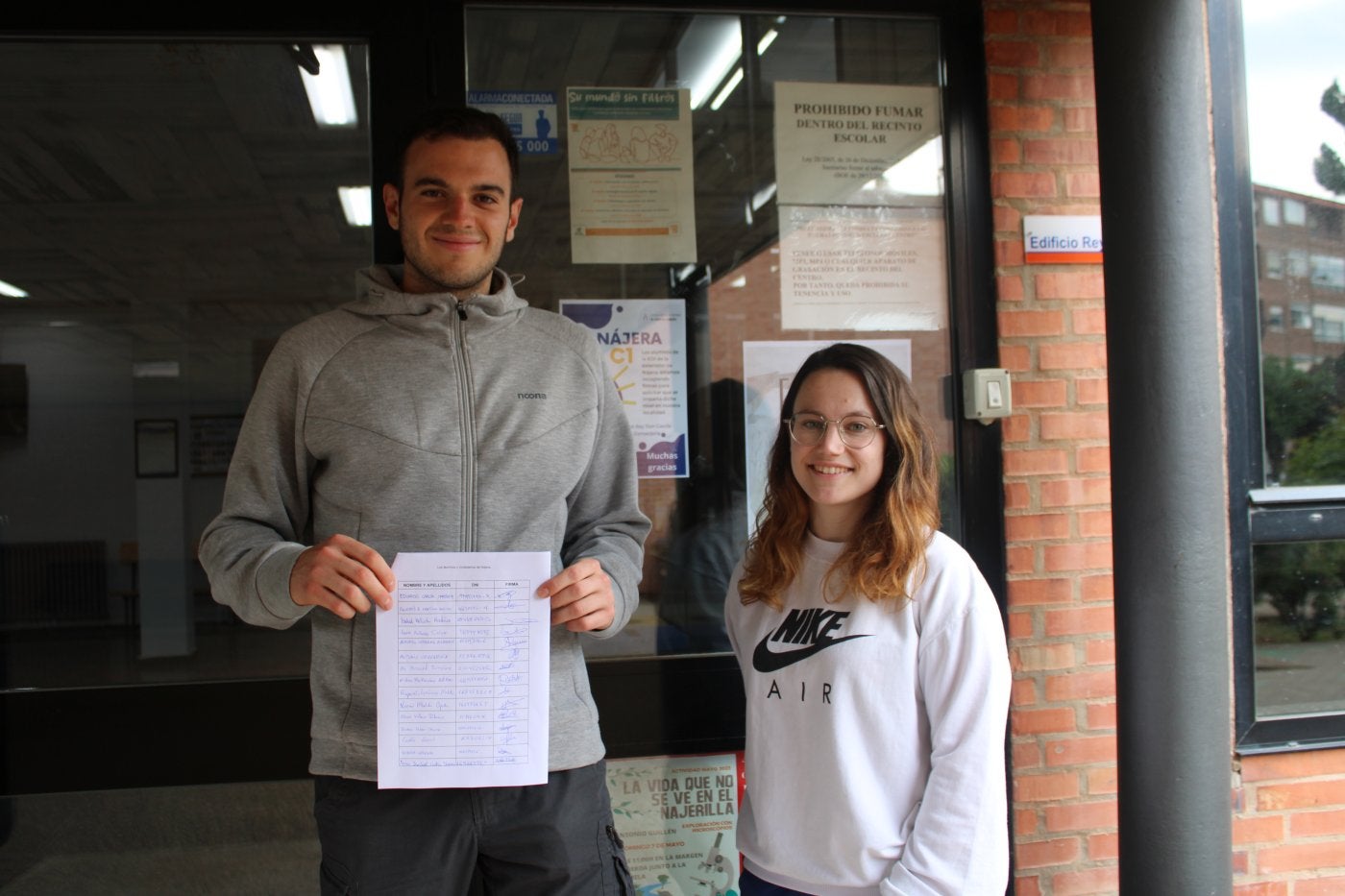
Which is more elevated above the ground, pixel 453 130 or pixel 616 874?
pixel 453 130

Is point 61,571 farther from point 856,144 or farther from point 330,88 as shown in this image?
point 856,144

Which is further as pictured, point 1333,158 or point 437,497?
point 1333,158

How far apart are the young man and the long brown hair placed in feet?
1.02

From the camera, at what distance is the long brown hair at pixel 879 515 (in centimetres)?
189

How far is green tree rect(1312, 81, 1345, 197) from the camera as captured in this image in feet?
9.70

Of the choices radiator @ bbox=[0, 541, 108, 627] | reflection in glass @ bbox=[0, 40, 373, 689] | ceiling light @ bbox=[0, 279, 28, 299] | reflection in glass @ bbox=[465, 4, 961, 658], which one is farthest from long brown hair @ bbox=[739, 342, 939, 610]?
ceiling light @ bbox=[0, 279, 28, 299]

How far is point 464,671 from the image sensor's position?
1730 mm

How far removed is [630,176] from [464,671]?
158 centimetres

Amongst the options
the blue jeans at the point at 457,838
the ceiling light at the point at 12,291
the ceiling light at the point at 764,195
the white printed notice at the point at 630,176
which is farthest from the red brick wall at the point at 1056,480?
the ceiling light at the point at 12,291

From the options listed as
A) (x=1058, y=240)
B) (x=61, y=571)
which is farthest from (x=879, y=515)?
(x=61, y=571)

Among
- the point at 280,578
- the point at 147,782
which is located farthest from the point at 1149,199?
the point at 147,782

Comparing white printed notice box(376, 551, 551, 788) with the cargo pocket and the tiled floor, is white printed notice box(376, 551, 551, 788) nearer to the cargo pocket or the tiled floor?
the cargo pocket

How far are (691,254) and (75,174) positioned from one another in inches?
247

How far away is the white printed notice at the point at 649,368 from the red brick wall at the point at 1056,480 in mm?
920
